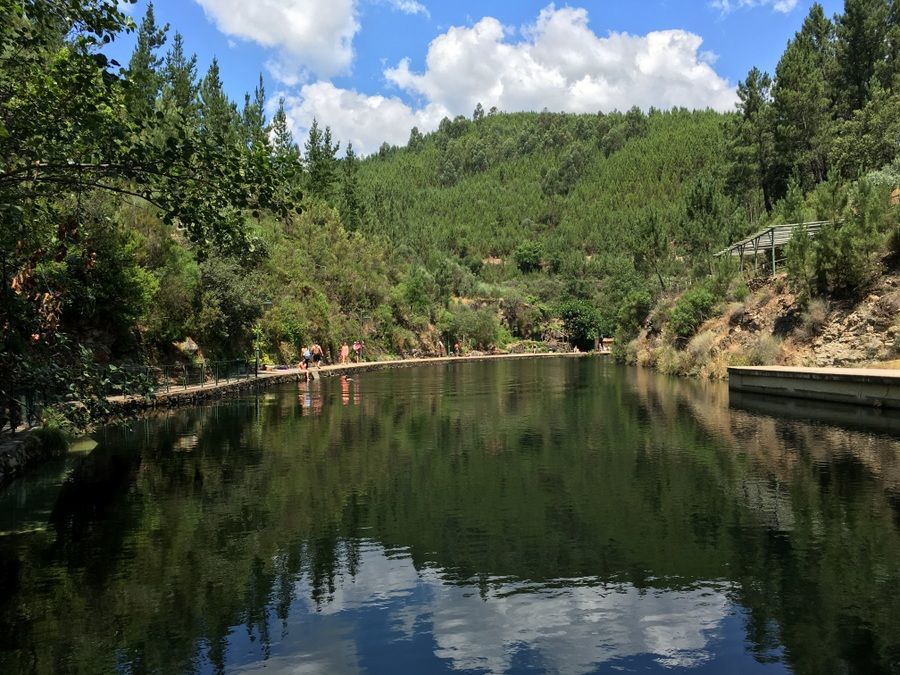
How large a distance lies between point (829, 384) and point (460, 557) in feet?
64.3

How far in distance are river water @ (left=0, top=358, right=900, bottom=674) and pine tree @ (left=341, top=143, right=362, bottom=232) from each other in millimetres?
64488

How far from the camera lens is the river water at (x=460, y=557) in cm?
618

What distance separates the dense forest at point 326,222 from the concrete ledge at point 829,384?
7.86m

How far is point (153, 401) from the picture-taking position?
2175 centimetres

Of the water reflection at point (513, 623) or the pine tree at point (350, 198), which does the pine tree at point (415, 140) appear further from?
the water reflection at point (513, 623)

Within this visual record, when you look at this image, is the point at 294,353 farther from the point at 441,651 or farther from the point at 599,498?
the point at 441,651

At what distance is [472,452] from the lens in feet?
51.8

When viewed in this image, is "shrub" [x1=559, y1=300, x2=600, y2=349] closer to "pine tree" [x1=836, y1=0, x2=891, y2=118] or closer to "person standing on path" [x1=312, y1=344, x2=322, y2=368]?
"pine tree" [x1=836, y1=0, x2=891, y2=118]

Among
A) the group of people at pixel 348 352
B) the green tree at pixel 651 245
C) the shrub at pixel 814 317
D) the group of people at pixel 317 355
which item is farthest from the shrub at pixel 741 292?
the group of people at pixel 348 352

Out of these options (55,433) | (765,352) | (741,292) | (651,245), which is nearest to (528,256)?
(651,245)

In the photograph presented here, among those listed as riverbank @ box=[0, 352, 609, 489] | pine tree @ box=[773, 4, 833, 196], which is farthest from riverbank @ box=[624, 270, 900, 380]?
riverbank @ box=[0, 352, 609, 489]

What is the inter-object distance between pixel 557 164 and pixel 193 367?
142478 mm

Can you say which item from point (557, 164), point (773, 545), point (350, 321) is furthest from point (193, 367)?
point (557, 164)

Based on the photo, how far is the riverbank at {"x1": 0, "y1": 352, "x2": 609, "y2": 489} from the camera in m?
13.2
